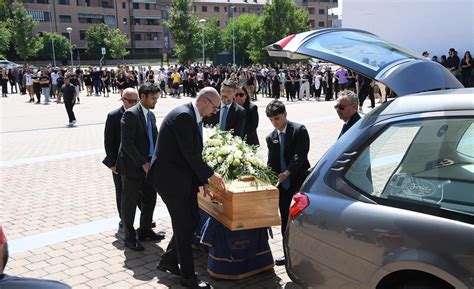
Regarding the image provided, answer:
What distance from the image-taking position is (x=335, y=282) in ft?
10.9

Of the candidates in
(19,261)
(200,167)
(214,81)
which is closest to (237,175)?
(200,167)

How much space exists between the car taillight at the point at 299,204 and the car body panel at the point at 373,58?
1.02 metres

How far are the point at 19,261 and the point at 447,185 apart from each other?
4592 millimetres

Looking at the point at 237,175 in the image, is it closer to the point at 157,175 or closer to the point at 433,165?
the point at 157,175

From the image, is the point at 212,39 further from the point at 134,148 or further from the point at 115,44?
the point at 134,148

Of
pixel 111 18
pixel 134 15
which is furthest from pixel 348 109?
pixel 134 15

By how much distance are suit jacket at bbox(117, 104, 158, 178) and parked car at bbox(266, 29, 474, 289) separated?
2.37 meters

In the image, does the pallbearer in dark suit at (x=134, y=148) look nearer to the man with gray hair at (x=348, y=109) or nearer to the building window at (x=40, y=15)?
the man with gray hair at (x=348, y=109)

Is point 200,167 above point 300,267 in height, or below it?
above

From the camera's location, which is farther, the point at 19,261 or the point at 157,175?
the point at 19,261

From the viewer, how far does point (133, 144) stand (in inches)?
216

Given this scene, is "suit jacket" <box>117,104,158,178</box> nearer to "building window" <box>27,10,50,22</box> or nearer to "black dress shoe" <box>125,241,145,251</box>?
"black dress shoe" <box>125,241,145,251</box>

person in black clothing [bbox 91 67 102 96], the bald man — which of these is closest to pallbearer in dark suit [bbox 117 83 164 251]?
the bald man

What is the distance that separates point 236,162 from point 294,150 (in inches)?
24.5
